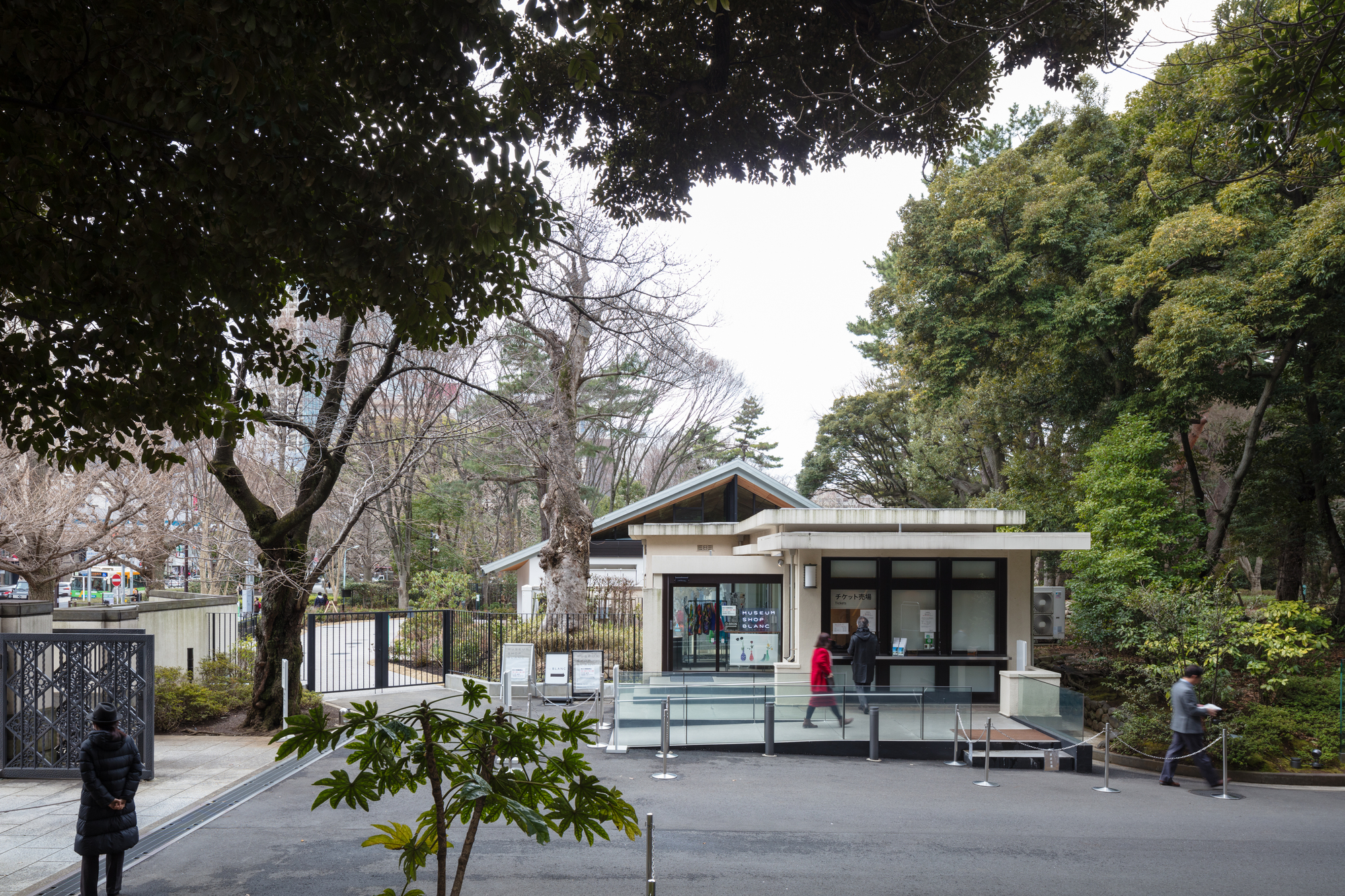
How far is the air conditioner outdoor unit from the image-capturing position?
1861cm

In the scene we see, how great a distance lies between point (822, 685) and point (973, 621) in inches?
183

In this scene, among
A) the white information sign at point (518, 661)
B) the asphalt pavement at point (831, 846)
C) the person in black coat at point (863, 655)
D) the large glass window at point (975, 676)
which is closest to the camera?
the asphalt pavement at point (831, 846)

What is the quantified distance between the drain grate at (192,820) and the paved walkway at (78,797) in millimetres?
160

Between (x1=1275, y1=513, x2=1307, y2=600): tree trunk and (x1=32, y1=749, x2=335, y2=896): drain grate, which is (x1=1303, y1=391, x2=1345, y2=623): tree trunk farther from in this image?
(x1=32, y1=749, x2=335, y2=896): drain grate

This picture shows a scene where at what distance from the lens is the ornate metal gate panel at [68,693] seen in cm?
1152

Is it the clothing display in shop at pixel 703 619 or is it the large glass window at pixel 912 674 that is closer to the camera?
the large glass window at pixel 912 674

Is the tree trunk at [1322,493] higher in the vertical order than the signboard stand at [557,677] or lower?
higher

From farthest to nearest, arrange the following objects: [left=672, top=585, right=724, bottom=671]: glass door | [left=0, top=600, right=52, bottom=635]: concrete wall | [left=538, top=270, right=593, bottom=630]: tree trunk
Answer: [left=538, top=270, right=593, bottom=630]: tree trunk → [left=672, top=585, right=724, bottom=671]: glass door → [left=0, top=600, right=52, bottom=635]: concrete wall

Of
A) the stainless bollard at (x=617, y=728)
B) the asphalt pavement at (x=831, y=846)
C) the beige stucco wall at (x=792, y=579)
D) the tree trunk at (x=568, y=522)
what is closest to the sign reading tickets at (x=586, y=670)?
the beige stucco wall at (x=792, y=579)

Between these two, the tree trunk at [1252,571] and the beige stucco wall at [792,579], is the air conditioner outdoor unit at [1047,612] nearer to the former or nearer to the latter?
the beige stucco wall at [792,579]

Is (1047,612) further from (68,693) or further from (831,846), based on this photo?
(68,693)

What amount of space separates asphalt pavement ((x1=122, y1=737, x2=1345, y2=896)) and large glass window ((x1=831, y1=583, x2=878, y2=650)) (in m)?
5.99

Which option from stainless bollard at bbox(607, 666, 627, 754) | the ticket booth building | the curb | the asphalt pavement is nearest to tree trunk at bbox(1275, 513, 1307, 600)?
the ticket booth building

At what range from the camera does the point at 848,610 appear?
18688mm
